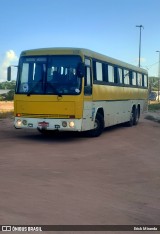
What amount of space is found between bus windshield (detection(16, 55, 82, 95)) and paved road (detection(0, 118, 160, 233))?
187 centimetres

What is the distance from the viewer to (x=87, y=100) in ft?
45.4

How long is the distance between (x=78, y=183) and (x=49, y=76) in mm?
6402

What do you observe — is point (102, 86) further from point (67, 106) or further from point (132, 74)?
point (132, 74)

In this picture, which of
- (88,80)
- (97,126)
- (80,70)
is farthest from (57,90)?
(97,126)

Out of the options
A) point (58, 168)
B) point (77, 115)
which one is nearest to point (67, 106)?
point (77, 115)

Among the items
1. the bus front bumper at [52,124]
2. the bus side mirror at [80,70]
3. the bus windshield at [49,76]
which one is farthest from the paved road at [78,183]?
the bus side mirror at [80,70]

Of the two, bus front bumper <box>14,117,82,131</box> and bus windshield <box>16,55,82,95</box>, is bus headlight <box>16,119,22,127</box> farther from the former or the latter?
bus windshield <box>16,55,82,95</box>

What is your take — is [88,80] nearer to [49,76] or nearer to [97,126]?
[49,76]

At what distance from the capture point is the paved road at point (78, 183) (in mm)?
5766

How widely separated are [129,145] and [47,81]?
12.0ft

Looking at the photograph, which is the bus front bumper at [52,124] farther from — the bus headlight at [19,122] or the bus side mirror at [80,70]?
the bus side mirror at [80,70]

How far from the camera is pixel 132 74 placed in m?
21.1

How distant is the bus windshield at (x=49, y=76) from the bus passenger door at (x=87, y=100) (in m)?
0.50

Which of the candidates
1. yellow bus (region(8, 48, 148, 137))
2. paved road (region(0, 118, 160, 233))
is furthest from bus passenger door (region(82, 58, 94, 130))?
paved road (region(0, 118, 160, 233))
